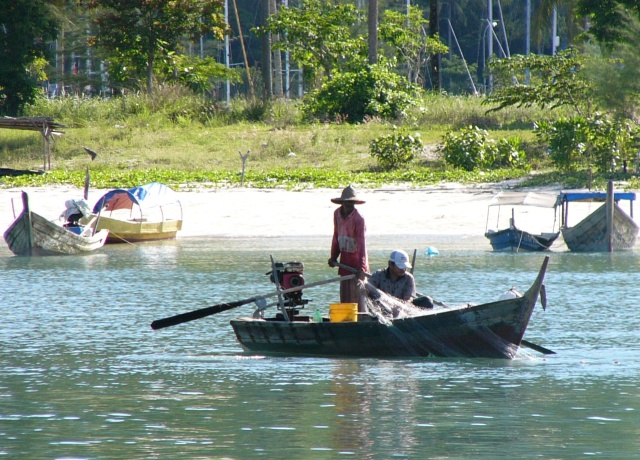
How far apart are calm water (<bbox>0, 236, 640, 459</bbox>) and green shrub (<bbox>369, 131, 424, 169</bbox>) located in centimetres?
1323

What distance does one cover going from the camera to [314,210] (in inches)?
1094

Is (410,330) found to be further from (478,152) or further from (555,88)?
(555,88)

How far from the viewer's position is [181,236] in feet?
89.6

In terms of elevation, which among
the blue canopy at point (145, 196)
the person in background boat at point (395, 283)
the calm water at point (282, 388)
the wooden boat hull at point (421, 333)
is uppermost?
the blue canopy at point (145, 196)

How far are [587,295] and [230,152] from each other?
724 inches

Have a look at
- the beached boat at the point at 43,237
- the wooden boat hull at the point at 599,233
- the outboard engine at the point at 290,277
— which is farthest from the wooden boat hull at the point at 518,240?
the outboard engine at the point at 290,277

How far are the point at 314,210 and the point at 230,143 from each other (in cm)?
868

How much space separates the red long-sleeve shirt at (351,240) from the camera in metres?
12.1

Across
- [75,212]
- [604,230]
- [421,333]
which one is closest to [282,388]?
[421,333]

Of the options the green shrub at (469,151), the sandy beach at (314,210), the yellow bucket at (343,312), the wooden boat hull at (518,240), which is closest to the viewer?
the yellow bucket at (343,312)

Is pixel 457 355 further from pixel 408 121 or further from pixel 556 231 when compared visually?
pixel 408 121

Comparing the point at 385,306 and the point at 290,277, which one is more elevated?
the point at 290,277

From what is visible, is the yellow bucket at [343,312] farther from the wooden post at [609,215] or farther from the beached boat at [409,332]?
the wooden post at [609,215]

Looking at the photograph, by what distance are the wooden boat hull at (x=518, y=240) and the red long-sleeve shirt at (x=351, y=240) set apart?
12030 mm
